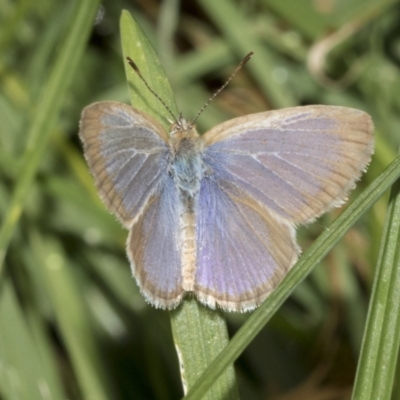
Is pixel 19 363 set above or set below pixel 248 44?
below

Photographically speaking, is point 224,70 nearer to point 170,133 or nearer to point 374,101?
point 374,101

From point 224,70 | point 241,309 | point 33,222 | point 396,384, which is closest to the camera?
point 241,309

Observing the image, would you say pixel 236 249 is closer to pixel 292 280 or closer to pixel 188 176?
pixel 188 176

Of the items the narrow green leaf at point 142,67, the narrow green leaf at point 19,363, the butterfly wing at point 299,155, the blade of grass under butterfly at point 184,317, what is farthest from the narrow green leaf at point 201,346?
the narrow green leaf at point 19,363

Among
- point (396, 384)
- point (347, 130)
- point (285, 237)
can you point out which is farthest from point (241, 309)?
point (396, 384)

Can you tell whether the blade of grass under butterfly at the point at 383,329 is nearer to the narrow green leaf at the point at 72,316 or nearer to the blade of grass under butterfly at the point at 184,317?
the blade of grass under butterfly at the point at 184,317

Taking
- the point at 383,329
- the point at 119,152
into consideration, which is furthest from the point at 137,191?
the point at 383,329
